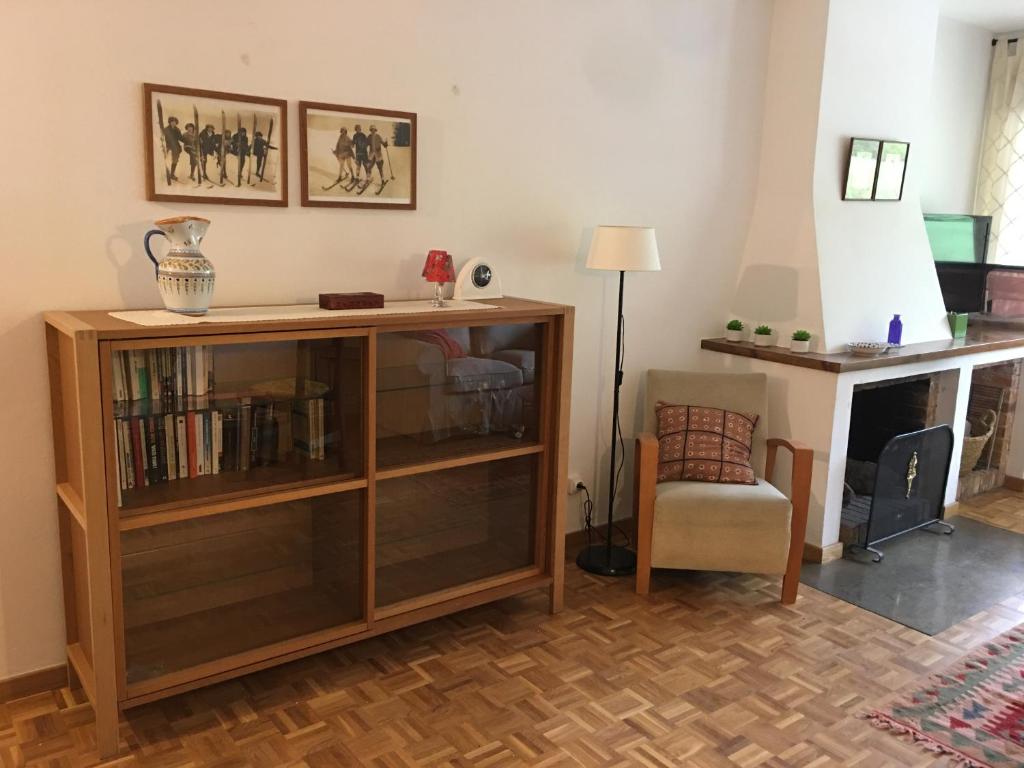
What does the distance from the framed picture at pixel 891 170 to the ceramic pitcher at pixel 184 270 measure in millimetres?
3124

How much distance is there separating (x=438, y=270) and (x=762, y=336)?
69.8 inches

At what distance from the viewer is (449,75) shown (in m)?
3.17

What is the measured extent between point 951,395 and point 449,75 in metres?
3.00

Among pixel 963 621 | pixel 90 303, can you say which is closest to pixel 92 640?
pixel 90 303

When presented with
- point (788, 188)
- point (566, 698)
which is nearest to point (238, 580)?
point (566, 698)

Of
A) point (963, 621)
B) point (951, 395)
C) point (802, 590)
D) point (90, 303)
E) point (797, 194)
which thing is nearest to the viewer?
point (90, 303)

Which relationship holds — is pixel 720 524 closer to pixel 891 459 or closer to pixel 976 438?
pixel 891 459

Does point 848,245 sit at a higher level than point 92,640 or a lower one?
higher

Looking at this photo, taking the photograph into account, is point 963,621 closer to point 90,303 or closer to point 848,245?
point 848,245

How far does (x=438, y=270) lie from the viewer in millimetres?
3068

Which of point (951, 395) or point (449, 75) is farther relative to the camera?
point (951, 395)

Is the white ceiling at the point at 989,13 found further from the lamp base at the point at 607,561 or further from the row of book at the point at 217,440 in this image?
the row of book at the point at 217,440

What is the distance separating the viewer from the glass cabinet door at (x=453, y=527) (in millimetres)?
2975

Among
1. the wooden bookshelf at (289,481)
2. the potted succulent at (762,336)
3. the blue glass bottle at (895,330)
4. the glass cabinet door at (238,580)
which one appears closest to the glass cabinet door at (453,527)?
the wooden bookshelf at (289,481)
